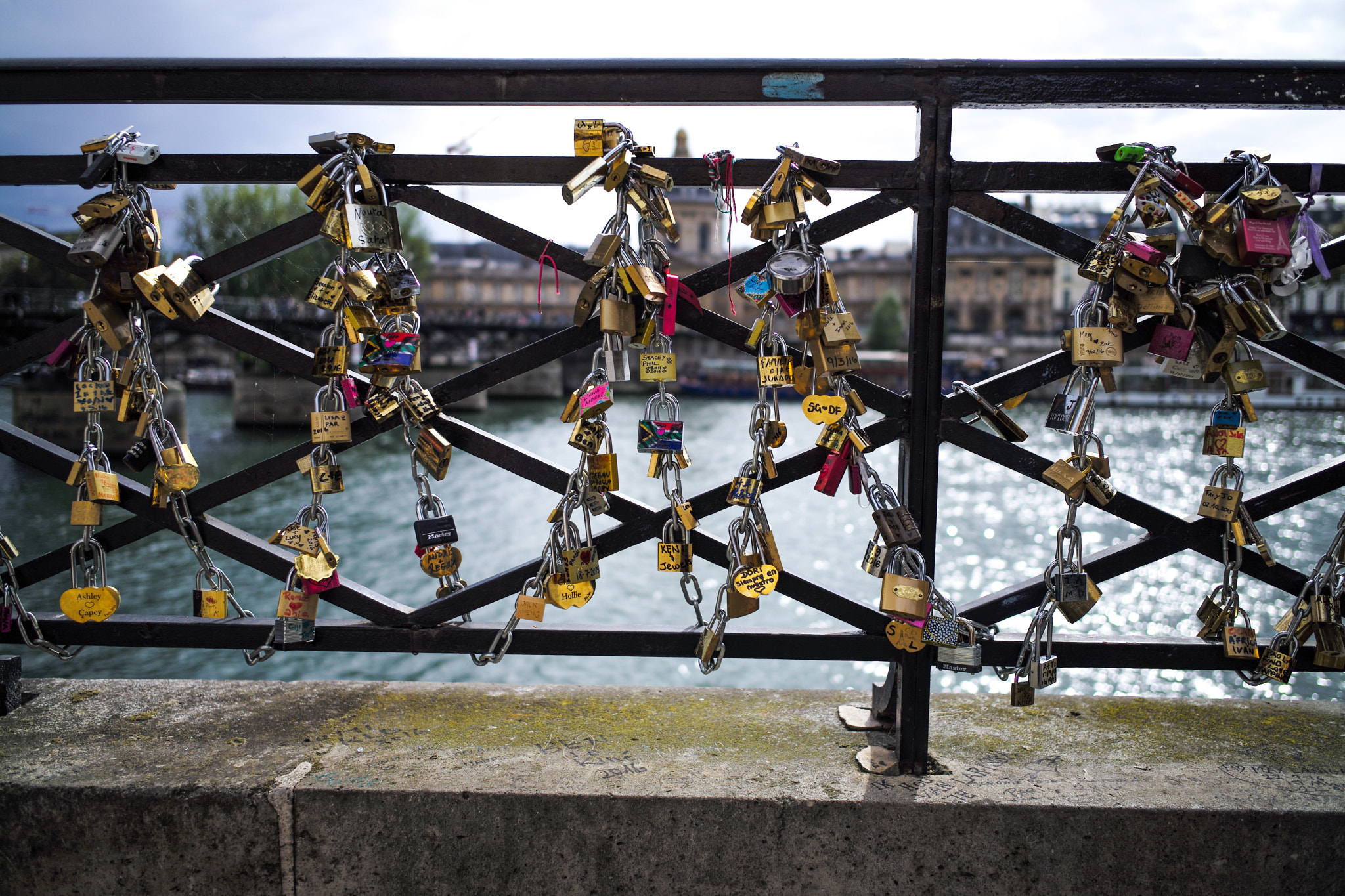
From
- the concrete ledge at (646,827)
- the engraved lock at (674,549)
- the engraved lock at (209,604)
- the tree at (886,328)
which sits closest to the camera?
the concrete ledge at (646,827)

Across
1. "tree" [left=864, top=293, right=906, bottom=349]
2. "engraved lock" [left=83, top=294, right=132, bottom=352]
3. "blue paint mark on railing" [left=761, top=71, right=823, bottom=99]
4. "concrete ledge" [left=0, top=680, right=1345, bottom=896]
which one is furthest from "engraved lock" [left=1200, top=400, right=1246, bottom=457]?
"tree" [left=864, top=293, right=906, bottom=349]

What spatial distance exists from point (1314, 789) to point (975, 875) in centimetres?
56

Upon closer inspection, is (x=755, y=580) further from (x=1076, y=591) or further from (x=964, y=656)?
(x=1076, y=591)

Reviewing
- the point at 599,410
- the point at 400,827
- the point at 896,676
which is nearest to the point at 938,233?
the point at 599,410

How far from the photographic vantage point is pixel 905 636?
1.36 metres

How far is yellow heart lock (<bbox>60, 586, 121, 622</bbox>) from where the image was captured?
1422 millimetres

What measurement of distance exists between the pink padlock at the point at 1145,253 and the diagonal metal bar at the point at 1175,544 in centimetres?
44

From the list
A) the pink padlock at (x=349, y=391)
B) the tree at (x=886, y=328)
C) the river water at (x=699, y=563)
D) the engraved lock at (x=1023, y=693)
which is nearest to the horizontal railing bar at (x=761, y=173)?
the pink padlock at (x=349, y=391)

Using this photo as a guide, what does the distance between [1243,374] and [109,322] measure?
1.86 metres

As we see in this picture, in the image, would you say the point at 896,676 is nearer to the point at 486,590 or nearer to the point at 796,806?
the point at 796,806

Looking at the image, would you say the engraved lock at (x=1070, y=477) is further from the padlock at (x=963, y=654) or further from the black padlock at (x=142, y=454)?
the black padlock at (x=142, y=454)

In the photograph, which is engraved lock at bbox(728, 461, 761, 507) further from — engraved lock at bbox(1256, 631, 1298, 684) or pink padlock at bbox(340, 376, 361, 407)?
engraved lock at bbox(1256, 631, 1298, 684)

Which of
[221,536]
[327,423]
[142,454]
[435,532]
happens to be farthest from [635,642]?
[142,454]

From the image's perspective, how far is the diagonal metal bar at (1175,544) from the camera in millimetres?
1386
